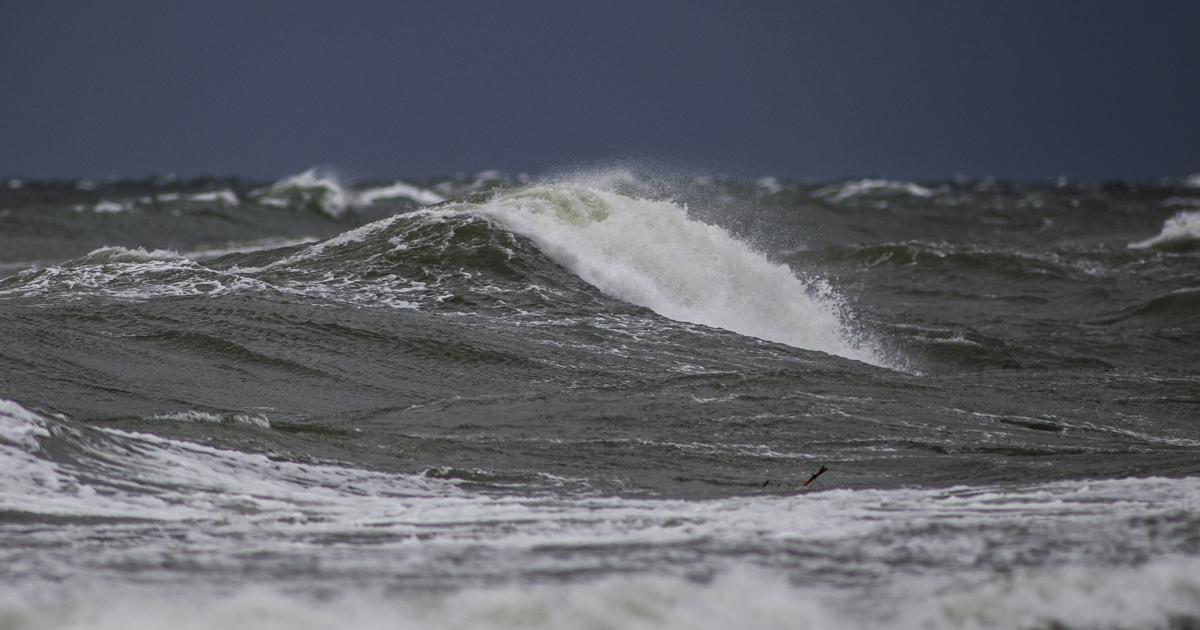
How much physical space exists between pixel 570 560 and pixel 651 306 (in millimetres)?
5997

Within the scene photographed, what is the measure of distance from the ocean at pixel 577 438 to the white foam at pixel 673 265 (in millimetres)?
44

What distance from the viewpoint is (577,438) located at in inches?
205

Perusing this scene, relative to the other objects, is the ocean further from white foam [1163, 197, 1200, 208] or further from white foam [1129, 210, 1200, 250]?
white foam [1163, 197, 1200, 208]

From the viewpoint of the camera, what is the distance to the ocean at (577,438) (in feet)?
8.89

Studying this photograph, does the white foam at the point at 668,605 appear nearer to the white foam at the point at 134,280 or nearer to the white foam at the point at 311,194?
the white foam at the point at 134,280

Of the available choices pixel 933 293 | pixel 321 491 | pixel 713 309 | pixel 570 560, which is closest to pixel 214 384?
pixel 321 491

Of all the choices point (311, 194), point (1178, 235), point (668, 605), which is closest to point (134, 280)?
point (668, 605)

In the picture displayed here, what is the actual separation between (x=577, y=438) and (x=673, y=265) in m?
4.84

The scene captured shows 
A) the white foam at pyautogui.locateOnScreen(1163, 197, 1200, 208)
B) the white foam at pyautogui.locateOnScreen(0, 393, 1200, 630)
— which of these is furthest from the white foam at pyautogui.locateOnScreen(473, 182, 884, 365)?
the white foam at pyautogui.locateOnScreen(1163, 197, 1200, 208)

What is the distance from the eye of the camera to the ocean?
8.89ft

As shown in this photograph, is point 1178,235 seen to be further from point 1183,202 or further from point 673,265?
point 1183,202

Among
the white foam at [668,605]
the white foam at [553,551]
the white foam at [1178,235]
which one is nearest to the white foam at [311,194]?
the white foam at [1178,235]

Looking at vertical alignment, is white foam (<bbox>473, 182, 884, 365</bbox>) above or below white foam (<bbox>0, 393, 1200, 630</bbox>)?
above

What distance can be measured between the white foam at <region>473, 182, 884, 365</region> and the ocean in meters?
0.04
